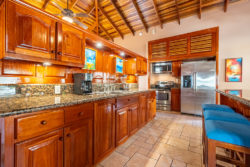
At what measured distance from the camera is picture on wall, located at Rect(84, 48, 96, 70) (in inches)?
88.7

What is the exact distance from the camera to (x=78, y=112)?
1.16 metres

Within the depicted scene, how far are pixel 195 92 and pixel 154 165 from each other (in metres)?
3.14

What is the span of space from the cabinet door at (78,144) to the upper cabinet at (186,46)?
4085 millimetres

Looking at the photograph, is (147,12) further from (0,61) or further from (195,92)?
(0,61)

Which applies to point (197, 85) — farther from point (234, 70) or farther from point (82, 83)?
point (82, 83)

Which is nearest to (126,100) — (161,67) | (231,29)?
(161,67)

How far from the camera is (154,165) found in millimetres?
1500

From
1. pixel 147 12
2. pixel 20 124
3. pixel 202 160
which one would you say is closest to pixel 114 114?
pixel 20 124

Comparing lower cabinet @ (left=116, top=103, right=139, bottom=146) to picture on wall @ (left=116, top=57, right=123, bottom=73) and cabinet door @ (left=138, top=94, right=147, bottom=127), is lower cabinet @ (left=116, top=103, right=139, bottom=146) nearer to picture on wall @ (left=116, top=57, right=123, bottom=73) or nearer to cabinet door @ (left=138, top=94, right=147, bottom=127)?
cabinet door @ (left=138, top=94, right=147, bottom=127)

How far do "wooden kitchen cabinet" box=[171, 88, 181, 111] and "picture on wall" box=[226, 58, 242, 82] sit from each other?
5.10 ft

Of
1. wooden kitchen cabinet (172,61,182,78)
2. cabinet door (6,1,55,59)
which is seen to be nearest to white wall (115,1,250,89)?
wooden kitchen cabinet (172,61,182,78)

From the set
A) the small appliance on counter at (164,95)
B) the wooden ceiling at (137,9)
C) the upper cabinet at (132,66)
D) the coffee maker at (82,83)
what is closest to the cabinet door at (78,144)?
the coffee maker at (82,83)

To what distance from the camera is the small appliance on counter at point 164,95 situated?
14.2 ft

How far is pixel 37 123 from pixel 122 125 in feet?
4.25
